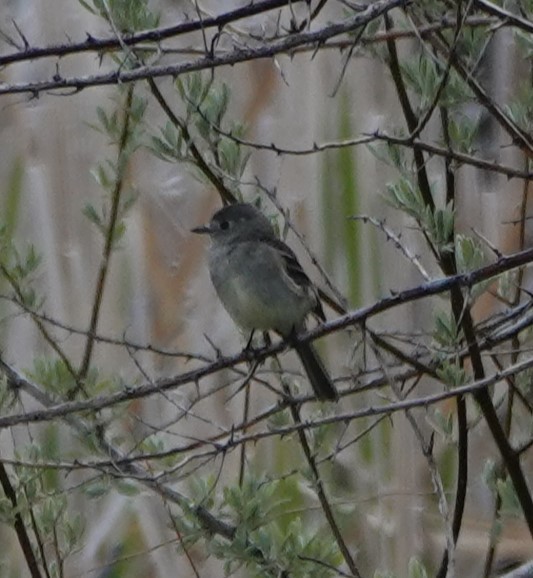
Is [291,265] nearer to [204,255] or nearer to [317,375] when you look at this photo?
[317,375]

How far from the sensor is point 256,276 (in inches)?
134

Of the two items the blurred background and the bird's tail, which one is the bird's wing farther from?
the blurred background

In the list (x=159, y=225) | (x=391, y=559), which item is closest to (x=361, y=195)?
(x=159, y=225)

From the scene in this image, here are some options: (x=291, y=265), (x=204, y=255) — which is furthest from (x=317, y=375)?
(x=204, y=255)

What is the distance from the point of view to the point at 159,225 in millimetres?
4543

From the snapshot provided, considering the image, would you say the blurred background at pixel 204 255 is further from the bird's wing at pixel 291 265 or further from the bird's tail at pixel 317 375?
the bird's tail at pixel 317 375

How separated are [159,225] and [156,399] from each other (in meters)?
0.58

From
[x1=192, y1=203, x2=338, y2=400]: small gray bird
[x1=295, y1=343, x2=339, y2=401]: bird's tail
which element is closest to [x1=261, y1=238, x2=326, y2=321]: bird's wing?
[x1=192, y1=203, x2=338, y2=400]: small gray bird

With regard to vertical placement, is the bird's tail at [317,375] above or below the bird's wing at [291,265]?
below

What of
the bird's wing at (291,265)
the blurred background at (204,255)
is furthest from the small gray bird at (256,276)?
the blurred background at (204,255)

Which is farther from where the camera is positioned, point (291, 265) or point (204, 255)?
point (204, 255)

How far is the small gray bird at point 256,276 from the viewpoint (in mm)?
3283

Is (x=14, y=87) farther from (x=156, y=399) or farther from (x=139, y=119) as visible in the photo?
(x=156, y=399)

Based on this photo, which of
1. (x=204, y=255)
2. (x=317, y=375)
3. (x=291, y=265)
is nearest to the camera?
(x=317, y=375)
